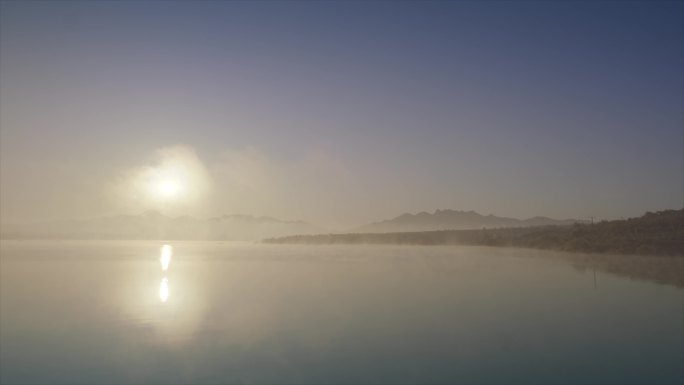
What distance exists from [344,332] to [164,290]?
16648 mm

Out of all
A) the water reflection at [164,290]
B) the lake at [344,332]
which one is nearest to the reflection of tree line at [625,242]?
the lake at [344,332]

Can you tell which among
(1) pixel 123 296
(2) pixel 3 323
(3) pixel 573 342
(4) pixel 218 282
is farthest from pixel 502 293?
(2) pixel 3 323

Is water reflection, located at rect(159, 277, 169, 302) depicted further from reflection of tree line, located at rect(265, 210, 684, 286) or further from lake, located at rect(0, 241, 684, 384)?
reflection of tree line, located at rect(265, 210, 684, 286)

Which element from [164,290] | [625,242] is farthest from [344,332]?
[625,242]

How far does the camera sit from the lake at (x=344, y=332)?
45.9 ft

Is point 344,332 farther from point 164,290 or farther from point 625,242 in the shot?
point 625,242

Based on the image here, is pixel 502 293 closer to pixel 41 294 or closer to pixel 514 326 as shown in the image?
pixel 514 326

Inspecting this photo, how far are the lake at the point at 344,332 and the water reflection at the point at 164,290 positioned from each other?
0.12 meters

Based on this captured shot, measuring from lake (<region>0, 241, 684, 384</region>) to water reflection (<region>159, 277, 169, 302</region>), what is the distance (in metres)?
0.12

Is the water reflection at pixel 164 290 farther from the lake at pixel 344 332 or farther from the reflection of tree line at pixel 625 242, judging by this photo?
the reflection of tree line at pixel 625 242

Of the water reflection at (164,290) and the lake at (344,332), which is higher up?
the water reflection at (164,290)

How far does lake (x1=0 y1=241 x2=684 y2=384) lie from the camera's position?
45.9 feet

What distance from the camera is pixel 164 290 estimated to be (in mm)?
31062

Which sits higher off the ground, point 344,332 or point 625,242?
Answer: point 625,242
